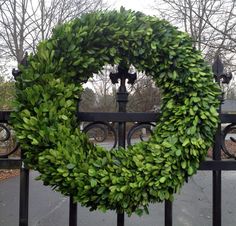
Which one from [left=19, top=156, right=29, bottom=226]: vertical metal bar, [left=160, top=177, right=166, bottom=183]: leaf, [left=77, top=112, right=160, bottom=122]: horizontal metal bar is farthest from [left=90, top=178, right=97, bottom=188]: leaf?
[left=19, top=156, right=29, bottom=226]: vertical metal bar

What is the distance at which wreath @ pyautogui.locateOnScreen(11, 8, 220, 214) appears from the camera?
6.55ft

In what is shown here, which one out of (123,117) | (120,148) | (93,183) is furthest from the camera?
(123,117)

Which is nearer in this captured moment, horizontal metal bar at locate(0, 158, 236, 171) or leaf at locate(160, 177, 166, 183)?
leaf at locate(160, 177, 166, 183)

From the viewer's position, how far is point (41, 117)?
6.72 ft

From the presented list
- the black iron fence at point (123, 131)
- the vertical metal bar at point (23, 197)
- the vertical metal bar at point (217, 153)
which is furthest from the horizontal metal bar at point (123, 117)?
the vertical metal bar at point (23, 197)

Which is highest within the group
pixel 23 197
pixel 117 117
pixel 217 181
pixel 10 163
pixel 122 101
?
pixel 122 101

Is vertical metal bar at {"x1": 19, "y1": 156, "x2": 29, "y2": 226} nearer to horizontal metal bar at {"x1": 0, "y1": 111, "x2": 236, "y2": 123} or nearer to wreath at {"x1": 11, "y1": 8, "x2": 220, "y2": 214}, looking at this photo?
wreath at {"x1": 11, "y1": 8, "x2": 220, "y2": 214}

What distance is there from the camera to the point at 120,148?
2.18 metres

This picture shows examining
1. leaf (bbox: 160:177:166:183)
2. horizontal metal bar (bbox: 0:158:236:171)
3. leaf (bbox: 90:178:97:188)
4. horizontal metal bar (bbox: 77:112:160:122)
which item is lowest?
leaf (bbox: 90:178:97:188)

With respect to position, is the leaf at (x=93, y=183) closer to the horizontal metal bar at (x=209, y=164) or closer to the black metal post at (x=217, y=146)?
the horizontal metal bar at (x=209, y=164)

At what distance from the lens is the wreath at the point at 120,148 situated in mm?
1997

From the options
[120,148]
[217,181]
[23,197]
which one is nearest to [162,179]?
[120,148]

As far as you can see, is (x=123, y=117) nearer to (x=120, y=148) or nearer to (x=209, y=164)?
(x=120, y=148)

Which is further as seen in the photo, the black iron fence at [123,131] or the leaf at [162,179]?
the black iron fence at [123,131]
